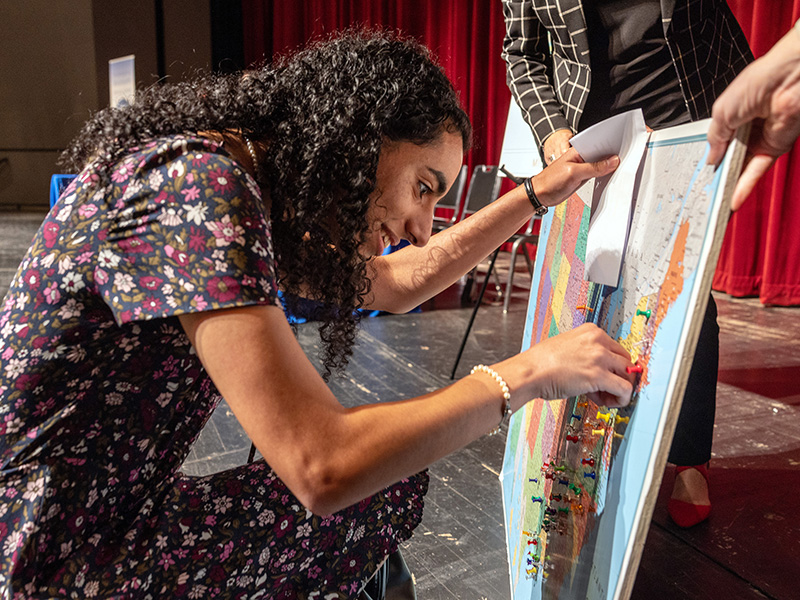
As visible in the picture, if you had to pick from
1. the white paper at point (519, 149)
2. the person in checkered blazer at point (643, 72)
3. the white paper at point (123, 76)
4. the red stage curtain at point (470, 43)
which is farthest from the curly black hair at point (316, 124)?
the white paper at point (123, 76)

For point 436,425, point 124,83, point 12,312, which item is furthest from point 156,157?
point 124,83

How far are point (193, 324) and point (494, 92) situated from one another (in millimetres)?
5417

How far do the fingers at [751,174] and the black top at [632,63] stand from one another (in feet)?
2.52

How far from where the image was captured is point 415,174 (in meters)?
0.83

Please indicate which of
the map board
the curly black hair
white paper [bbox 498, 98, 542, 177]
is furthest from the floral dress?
white paper [bbox 498, 98, 542, 177]

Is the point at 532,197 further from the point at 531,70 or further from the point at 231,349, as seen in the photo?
the point at 231,349

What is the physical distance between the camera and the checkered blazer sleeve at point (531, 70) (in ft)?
4.32

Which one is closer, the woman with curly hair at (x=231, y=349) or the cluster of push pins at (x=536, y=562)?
the woman with curly hair at (x=231, y=349)

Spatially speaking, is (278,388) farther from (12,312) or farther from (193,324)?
(12,312)

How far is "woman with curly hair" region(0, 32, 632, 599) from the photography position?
608 mm

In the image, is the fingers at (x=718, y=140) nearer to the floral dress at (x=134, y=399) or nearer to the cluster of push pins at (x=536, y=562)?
the floral dress at (x=134, y=399)

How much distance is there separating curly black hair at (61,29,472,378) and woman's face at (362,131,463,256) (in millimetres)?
18

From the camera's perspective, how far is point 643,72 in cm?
124

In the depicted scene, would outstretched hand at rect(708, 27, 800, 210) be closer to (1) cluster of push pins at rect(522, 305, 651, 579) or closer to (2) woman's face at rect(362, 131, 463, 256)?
(1) cluster of push pins at rect(522, 305, 651, 579)
